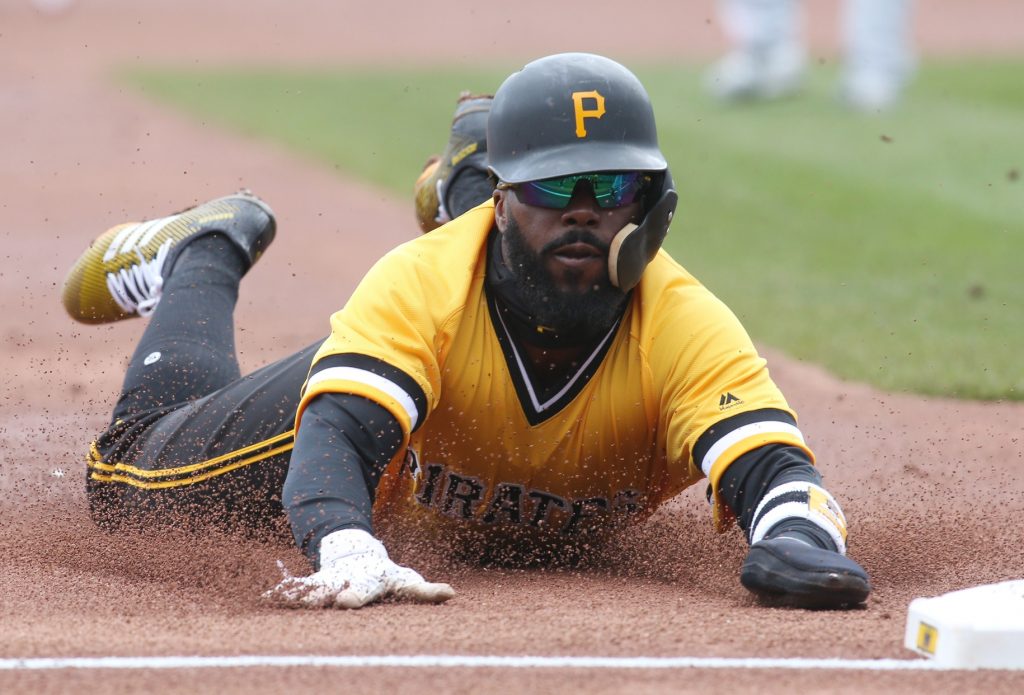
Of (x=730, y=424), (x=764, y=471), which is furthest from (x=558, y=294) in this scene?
(x=764, y=471)

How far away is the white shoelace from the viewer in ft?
A: 18.7

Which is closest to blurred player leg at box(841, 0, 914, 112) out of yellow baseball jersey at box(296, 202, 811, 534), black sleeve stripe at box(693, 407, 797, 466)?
yellow baseball jersey at box(296, 202, 811, 534)

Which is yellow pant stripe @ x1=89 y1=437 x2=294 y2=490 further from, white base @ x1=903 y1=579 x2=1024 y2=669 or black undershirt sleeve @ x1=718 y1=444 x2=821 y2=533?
white base @ x1=903 y1=579 x2=1024 y2=669

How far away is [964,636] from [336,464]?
1.55m

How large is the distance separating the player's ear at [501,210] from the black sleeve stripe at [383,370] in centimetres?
51

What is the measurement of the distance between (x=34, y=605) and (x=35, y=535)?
1.02 m

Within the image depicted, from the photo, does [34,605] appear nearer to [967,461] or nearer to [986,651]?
[986,651]

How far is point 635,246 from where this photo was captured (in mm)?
3938

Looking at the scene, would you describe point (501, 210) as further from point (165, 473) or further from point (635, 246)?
point (165, 473)

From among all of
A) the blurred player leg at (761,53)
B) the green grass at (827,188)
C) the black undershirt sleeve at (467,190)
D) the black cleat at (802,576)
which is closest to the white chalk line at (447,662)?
the black cleat at (802,576)

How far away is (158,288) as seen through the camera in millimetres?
5699

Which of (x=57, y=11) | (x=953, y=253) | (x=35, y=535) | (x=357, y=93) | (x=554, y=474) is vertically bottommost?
(x=35, y=535)

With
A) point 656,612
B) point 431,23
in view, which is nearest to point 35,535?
point 656,612

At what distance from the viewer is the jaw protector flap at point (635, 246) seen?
155 inches
